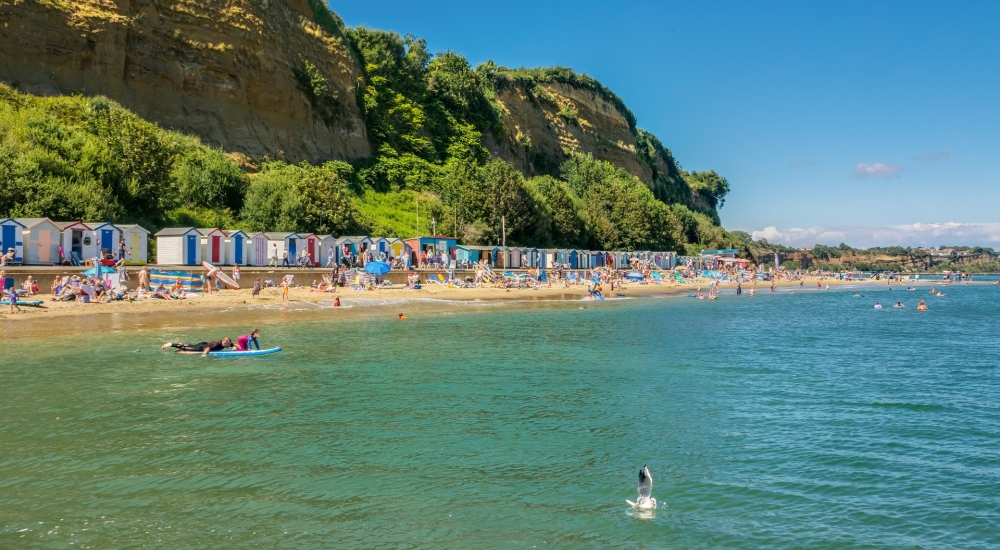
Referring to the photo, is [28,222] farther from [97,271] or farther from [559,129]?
[559,129]

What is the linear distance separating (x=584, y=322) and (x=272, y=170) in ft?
103

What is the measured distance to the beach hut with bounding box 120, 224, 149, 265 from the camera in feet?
110

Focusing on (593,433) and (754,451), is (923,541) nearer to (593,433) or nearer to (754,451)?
(754,451)

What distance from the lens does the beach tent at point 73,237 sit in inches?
1220

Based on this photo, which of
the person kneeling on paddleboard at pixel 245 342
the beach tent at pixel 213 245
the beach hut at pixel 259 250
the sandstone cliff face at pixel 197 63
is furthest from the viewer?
the sandstone cliff face at pixel 197 63

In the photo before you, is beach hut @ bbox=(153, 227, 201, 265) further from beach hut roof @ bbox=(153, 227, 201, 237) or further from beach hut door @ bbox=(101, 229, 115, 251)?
beach hut door @ bbox=(101, 229, 115, 251)

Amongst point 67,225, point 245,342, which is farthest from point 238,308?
point 245,342

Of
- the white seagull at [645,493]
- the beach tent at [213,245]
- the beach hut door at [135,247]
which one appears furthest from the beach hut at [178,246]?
the white seagull at [645,493]

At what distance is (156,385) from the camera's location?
14.7m

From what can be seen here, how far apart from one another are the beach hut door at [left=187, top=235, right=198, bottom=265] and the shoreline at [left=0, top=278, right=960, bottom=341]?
3.55 meters

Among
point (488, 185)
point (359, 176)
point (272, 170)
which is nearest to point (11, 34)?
point (272, 170)

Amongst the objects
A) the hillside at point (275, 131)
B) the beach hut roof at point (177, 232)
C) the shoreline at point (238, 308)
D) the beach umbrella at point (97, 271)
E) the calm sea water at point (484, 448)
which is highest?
the hillside at point (275, 131)

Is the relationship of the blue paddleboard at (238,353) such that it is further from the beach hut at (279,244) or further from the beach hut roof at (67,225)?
the beach hut at (279,244)

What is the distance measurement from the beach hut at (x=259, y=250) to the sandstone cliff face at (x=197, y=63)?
17174mm
